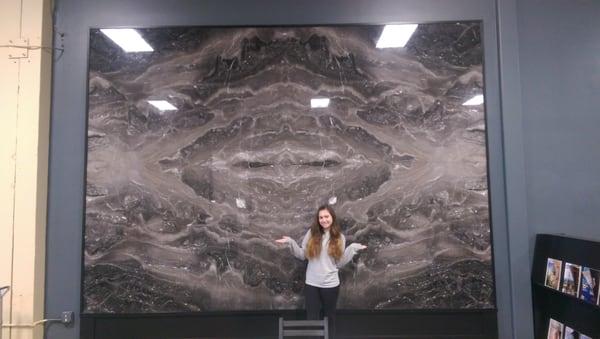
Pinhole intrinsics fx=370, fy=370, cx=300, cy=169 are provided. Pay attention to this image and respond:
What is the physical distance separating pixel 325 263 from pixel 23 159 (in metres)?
2.58

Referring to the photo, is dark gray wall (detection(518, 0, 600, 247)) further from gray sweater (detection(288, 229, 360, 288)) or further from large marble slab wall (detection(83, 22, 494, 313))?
gray sweater (detection(288, 229, 360, 288))

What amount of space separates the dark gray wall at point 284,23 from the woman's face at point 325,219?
1.40 meters

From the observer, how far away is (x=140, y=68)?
10.4 feet

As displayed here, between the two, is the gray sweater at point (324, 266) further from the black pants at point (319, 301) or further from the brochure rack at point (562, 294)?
the brochure rack at point (562, 294)

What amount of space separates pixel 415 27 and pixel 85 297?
358 cm

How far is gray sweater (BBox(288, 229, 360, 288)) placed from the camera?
281 centimetres

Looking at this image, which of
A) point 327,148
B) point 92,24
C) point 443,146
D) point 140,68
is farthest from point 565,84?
point 92,24

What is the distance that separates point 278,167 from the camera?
3.11 meters

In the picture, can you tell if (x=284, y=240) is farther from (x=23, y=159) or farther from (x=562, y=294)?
(x=23, y=159)

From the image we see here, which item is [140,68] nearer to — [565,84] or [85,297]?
[85,297]

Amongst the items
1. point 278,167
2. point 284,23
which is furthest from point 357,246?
point 284,23

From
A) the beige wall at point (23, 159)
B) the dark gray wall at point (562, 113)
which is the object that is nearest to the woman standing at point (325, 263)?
the dark gray wall at point (562, 113)

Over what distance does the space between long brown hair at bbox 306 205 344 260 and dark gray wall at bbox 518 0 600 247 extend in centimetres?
165

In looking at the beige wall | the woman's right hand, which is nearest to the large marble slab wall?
the woman's right hand
